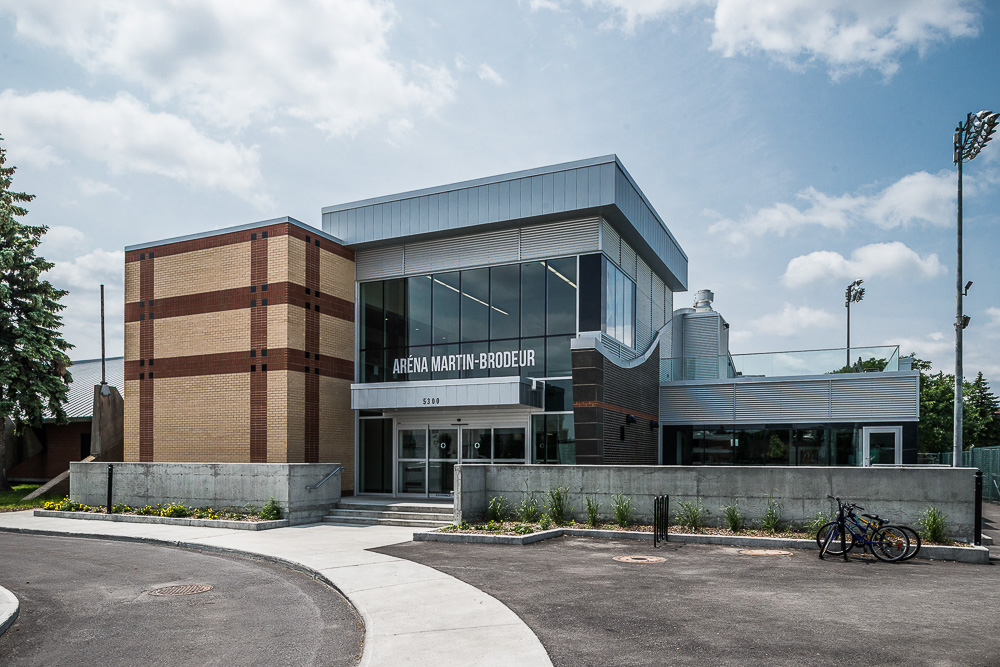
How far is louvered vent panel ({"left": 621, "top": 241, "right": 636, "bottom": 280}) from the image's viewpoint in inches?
959

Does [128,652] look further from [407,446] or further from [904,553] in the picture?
[407,446]

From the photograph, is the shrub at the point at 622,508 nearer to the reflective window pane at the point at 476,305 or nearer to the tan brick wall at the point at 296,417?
the reflective window pane at the point at 476,305

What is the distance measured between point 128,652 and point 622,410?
1656 cm

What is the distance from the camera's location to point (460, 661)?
693 centimetres

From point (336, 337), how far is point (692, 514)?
530 inches

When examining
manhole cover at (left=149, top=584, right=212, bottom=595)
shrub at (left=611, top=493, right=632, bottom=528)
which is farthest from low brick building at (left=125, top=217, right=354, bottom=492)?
manhole cover at (left=149, top=584, right=212, bottom=595)

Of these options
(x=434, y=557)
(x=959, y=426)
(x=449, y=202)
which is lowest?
(x=434, y=557)

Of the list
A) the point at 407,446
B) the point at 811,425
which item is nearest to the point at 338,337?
the point at 407,446

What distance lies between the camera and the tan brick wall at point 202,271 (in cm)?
2392

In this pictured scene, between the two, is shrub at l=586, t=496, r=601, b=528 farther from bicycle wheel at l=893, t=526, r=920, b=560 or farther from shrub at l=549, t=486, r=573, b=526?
bicycle wheel at l=893, t=526, r=920, b=560

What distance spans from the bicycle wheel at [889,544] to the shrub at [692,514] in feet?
12.4

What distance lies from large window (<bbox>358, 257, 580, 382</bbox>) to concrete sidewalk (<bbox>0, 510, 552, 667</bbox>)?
21.8 feet

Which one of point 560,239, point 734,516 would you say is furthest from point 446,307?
point 734,516

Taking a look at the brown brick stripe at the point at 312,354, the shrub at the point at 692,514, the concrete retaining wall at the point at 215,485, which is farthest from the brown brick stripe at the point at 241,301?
the shrub at the point at 692,514
